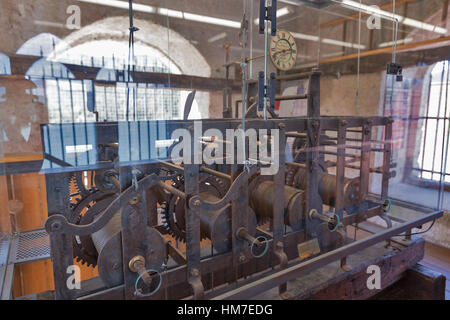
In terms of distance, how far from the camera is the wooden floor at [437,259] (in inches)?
119

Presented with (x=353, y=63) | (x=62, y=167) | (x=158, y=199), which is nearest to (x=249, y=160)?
(x=158, y=199)

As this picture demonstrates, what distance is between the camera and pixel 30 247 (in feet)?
5.58

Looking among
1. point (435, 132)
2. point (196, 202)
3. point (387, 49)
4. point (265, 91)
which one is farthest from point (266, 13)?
point (435, 132)

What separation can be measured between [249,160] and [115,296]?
88 cm

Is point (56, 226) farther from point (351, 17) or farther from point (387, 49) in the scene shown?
point (387, 49)

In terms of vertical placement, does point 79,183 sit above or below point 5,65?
below

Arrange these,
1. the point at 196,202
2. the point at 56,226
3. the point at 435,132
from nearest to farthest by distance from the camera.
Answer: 1. the point at 56,226
2. the point at 196,202
3. the point at 435,132

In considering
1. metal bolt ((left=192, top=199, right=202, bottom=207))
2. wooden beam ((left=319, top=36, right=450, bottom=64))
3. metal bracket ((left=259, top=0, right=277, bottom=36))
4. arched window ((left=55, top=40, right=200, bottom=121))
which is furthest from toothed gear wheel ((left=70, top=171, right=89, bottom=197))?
wooden beam ((left=319, top=36, right=450, bottom=64))

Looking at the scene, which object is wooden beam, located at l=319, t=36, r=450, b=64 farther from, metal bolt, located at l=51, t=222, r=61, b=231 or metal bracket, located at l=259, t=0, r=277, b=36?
metal bolt, located at l=51, t=222, r=61, b=231

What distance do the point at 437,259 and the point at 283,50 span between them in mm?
3004

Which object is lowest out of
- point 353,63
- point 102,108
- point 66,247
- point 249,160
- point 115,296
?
point 115,296

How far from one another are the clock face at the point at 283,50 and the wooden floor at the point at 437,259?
259 cm

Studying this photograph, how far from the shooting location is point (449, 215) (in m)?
3.36

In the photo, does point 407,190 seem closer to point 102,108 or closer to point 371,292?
point 371,292
